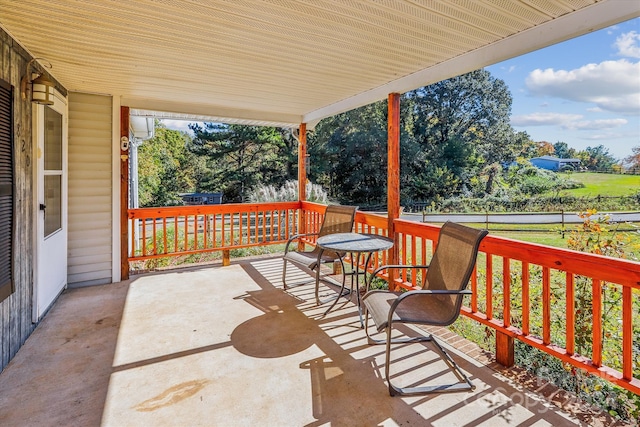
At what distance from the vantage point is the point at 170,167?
18.7 metres

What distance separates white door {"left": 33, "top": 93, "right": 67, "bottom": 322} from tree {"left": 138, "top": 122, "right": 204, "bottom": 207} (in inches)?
494

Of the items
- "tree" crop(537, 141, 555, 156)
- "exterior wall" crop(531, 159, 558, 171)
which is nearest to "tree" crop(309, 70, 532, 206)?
"tree" crop(537, 141, 555, 156)

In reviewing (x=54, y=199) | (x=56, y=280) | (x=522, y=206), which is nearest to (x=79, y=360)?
(x=56, y=280)

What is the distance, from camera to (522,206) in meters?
15.9

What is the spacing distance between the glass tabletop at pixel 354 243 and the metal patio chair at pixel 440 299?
0.51 meters

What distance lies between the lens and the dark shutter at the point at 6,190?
2.38m

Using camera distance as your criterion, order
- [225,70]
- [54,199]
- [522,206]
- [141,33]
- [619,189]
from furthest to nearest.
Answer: [522,206] < [619,189] < [54,199] < [225,70] < [141,33]

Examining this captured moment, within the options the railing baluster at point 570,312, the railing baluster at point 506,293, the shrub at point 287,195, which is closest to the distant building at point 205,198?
the shrub at point 287,195

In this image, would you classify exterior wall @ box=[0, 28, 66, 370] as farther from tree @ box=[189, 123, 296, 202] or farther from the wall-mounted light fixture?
tree @ box=[189, 123, 296, 202]

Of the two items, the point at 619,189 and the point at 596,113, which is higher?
the point at 596,113

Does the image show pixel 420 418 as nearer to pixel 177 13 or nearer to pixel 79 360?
pixel 79 360

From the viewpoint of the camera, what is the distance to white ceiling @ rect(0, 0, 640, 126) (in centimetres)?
215

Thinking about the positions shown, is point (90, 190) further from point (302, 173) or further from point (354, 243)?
point (354, 243)

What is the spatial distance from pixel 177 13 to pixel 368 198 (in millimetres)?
16146
